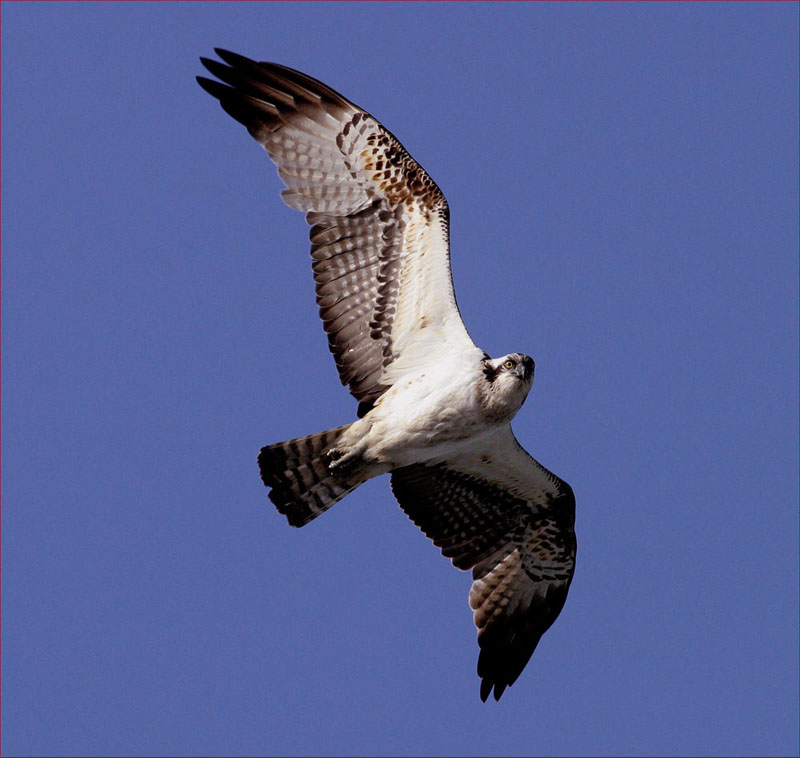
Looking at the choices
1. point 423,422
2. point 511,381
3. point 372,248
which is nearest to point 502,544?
point 423,422

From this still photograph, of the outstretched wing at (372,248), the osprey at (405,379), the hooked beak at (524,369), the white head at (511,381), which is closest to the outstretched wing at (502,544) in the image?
the osprey at (405,379)

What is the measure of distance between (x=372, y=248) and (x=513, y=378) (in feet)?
5.50

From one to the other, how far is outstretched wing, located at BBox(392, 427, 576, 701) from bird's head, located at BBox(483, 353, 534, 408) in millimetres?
1402

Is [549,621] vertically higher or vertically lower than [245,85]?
lower

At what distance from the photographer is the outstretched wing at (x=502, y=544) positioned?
39.1 feet

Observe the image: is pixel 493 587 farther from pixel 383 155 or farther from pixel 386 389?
pixel 383 155

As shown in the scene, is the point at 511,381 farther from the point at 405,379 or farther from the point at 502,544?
the point at 502,544

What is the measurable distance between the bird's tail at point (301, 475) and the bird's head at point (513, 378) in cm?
131

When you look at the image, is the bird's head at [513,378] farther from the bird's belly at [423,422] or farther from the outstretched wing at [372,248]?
the outstretched wing at [372,248]

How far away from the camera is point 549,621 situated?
12.1 meters

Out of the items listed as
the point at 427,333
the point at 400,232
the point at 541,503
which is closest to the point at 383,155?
the point at 400,232

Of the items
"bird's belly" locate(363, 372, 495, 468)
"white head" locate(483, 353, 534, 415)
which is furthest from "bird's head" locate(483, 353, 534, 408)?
"bird's belly" locate(363, 372, 495, 468)

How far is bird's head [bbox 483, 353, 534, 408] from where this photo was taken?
10547 millimetres

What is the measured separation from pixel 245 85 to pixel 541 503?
4369 mm
